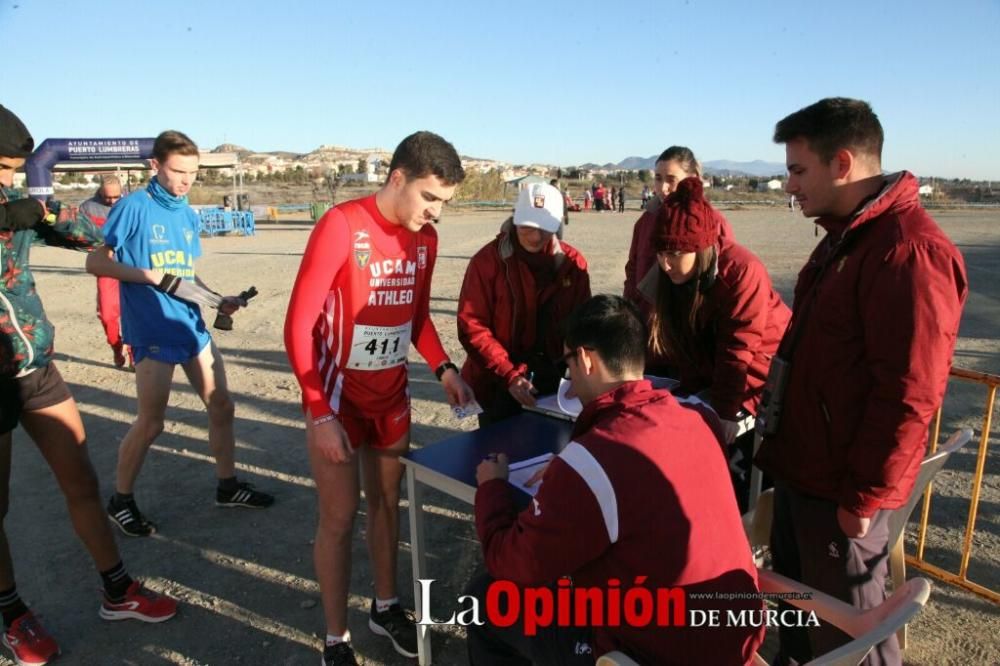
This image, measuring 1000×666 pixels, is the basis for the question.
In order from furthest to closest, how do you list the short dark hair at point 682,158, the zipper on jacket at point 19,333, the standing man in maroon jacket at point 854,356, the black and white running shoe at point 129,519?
the short dark hair at point 682,158 → the black and white running shoe at point 129,519 → the zipper on jacket at point 19,333 → the standing man in maroon jacket at point 854,356

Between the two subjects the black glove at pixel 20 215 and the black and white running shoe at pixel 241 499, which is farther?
the black and white running shoe at pixel 241 499

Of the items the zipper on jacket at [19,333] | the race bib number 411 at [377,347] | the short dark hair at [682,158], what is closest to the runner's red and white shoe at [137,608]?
the zipper on jacket at [19,333]

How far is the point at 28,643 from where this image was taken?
2779mm

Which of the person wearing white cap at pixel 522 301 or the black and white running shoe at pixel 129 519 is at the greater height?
the person wearing white cap at pixel 522 301

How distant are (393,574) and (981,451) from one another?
2772mm

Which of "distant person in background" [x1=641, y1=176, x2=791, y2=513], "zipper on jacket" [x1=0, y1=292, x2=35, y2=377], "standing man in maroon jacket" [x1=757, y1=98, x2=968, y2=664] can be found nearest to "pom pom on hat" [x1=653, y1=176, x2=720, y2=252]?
"distant person in background" [x1=641, y1=176, x2=791, y2=513]

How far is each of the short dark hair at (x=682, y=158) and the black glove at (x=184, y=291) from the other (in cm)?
305

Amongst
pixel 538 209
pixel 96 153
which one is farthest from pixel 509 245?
pixel 96 153

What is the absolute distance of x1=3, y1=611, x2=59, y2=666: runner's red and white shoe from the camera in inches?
109

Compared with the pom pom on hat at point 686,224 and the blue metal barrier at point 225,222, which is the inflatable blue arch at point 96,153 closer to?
the blue metal barrier at point 225,222

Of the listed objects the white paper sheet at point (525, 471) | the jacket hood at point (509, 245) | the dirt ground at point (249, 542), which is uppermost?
the jacket hood at point (509, 245)

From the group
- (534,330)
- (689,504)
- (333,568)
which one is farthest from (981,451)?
(333,568)

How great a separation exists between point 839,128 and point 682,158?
2837mm

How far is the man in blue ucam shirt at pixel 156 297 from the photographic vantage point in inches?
141
